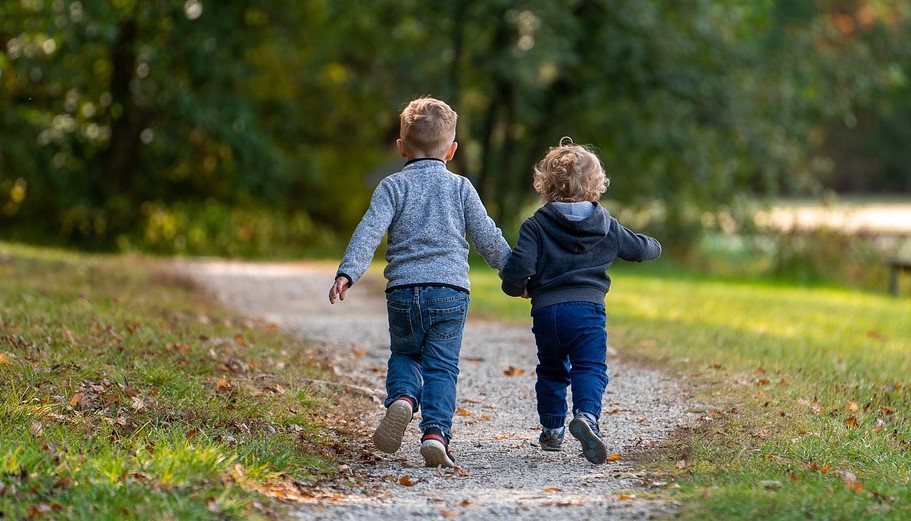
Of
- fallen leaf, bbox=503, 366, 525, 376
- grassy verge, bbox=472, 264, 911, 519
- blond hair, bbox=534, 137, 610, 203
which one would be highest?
blond hair, bbox=534, 137, 610, 203

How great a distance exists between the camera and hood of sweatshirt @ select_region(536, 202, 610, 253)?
545 cm

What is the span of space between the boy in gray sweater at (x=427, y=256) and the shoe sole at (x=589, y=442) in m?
0.56

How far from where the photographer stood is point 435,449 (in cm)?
527

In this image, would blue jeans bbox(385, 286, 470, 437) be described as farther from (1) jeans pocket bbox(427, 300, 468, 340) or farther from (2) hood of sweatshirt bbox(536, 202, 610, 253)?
(2) hood of sweatshirt bbox(536, 202, 610, 253)

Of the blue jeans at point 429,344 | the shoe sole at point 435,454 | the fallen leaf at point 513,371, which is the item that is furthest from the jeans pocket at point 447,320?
the fallen leaf at point 513,371

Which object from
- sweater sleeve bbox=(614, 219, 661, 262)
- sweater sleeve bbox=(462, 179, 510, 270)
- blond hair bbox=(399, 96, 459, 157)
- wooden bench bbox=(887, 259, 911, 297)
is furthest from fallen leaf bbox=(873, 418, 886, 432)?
wooden bench bbox=(887, 259, 911, 297)

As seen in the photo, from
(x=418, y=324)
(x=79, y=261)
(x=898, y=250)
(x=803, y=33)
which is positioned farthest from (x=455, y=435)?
(x=803, y=33)

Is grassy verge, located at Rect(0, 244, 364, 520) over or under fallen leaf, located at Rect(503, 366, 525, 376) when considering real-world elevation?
over

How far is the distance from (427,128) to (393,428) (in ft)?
4.35

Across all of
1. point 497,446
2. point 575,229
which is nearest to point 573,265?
point 575,229

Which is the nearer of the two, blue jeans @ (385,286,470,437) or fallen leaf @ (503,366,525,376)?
blue jeans @ (385,286,470,437)

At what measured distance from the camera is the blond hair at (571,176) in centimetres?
551

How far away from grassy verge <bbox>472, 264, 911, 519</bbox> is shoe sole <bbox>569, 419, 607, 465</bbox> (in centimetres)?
24

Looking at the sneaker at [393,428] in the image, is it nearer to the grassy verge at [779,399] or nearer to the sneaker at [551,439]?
the sneaker at [551,439]
